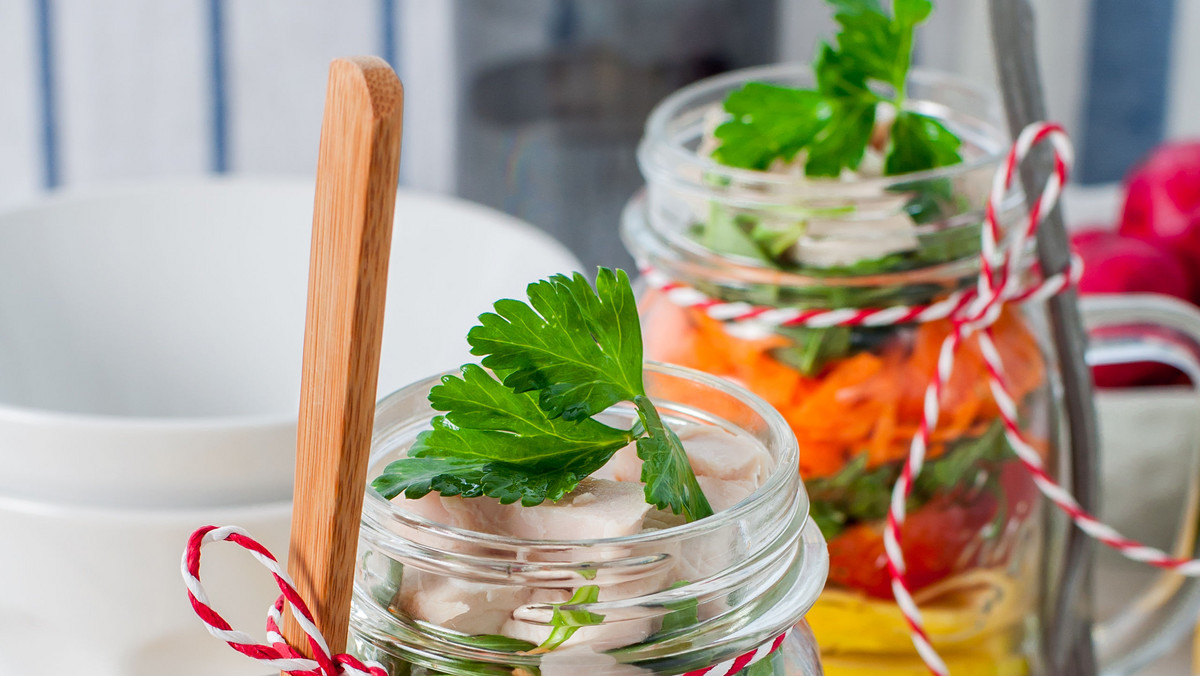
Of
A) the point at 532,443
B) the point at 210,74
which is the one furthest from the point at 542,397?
the point at 210,74

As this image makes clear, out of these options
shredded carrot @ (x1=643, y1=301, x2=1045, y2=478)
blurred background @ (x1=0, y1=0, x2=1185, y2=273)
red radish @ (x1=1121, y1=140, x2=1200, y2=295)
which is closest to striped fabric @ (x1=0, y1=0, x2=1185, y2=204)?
blurred background @ (x1=0, y1=0, x2=1185, y2=273)

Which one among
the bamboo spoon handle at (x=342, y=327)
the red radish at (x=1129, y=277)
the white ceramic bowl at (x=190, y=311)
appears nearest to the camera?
the bamboo spoon handle at (x=342, y=327)

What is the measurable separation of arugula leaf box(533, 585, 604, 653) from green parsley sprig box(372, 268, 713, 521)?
0.02 meters

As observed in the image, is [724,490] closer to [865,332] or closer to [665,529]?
[665,529]

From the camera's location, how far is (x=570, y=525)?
0.74 feet

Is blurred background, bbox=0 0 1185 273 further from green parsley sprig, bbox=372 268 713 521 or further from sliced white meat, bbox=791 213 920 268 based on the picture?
green parsley sprig, bbox=372 268 713 521

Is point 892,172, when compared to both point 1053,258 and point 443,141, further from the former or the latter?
point 443,141

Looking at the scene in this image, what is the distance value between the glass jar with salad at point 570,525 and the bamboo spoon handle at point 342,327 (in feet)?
0.05

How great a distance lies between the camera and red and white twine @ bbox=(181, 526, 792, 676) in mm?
213

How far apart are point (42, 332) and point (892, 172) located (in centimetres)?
30

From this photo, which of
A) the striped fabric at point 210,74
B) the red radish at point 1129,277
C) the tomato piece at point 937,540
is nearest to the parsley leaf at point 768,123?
the tomato piece at point 937,540

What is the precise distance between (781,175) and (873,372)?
0.07 m

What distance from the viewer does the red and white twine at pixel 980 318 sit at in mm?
342

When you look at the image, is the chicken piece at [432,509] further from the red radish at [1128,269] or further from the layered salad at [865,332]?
the red radish at [1128,269]
